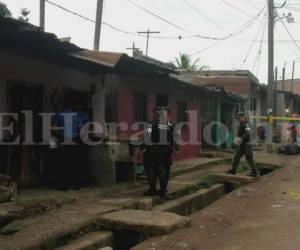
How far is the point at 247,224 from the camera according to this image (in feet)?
28.9

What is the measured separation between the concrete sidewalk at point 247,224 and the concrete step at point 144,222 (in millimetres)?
134

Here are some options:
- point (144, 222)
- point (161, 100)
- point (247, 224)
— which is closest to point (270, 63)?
point (161, 100)

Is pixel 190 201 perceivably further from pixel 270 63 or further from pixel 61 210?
pixel 270 63

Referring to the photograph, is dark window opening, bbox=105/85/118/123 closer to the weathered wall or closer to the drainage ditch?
the weathered wall

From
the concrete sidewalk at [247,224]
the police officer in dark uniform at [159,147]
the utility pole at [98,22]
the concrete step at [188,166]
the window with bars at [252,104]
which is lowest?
the concrete sidewalk at [247,224]

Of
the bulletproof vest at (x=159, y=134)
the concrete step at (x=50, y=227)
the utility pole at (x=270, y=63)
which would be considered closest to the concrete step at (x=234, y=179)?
the bulletproof vest at (x=159, y=134)

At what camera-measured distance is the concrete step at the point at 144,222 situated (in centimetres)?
749

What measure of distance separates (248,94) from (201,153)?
14190mm

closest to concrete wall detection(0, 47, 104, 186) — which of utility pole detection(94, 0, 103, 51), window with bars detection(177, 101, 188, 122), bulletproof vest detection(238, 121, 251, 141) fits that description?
bulletproof vest detection(238, 121, 251, 141)

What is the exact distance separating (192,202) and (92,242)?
446 centimetres

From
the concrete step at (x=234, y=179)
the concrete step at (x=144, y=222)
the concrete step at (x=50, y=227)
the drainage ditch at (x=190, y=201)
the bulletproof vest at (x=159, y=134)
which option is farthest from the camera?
the concrete step at (x=234, y=179)

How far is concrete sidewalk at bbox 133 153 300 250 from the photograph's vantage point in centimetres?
712

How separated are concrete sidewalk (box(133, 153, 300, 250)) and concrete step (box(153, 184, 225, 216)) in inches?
16.1

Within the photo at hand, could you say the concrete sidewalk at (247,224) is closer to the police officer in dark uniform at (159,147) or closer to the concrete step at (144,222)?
the concrete step at (144,222)
